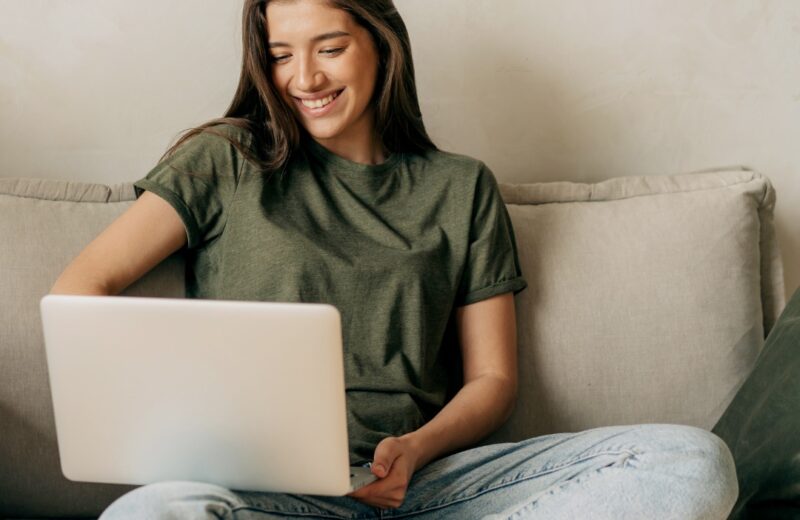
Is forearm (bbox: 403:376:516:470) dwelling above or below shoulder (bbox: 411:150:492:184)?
below

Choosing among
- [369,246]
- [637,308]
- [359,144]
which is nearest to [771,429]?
[637,308]

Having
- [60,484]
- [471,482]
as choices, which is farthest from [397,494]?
[60,484]

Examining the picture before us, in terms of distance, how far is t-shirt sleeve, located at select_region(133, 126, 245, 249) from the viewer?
59.2 inches

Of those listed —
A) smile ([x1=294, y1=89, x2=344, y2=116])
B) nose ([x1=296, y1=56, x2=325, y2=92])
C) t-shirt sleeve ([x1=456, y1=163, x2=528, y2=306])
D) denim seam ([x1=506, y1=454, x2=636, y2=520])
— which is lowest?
denim seam ([x1=506, y1=454, x2=636, y2=520])

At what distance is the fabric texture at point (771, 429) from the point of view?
134cm

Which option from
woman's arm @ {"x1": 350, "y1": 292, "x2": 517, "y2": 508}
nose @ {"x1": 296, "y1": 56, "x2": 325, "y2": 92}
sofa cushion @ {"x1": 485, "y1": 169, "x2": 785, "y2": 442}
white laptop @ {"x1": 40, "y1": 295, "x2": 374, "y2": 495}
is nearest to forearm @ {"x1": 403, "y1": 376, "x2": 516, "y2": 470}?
woman's arm @ {"x1": 350, "y1": 292, "x2": 517, "y2": 508}

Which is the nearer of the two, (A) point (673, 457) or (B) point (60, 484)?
(A) point (673, 457)

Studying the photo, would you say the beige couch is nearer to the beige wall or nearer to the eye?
the beige wall

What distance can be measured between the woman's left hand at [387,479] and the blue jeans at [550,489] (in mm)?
56

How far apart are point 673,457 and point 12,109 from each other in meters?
1.24

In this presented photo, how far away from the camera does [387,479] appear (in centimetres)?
131

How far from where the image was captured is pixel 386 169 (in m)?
1.65

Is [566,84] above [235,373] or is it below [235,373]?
above

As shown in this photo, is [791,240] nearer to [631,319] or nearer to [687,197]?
[687,197]
